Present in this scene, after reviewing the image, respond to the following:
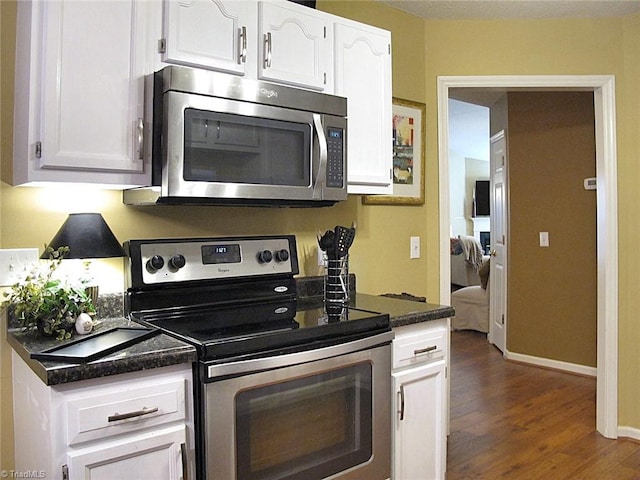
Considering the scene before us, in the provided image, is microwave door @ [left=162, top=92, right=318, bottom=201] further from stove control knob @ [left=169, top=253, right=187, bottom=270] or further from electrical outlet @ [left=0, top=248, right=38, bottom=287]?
electrical outlet @ [left=0, top=248, right=38, bottom=287]

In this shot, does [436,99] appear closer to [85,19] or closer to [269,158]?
[269,158]

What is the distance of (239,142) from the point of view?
1.90 metres

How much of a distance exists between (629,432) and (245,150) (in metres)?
2.70

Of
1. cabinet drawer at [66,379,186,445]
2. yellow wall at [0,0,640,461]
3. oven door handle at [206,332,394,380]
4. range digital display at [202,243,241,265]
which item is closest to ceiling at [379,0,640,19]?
yellow wall at [0,0,640,461]

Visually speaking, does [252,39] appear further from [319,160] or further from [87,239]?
[87,239]

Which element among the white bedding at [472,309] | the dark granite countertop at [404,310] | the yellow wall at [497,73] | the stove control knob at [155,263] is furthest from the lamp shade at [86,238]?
the white bedding at [472,309]

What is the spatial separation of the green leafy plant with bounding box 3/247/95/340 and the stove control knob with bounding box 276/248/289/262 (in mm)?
783

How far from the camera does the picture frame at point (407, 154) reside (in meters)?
2.88

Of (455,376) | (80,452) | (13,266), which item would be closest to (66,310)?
(13,266)

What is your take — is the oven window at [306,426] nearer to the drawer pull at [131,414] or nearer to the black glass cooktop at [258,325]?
the black glass cooktop at [258,325]

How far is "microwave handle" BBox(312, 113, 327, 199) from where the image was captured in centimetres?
206

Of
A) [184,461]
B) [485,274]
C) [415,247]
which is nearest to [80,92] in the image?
[184,461]

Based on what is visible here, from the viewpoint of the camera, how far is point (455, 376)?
14.1ft

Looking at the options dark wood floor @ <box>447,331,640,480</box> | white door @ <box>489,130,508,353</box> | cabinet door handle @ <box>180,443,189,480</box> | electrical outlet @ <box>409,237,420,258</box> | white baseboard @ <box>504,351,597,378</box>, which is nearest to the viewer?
cabinet door handle @ <box>180,443,189,480</box>
